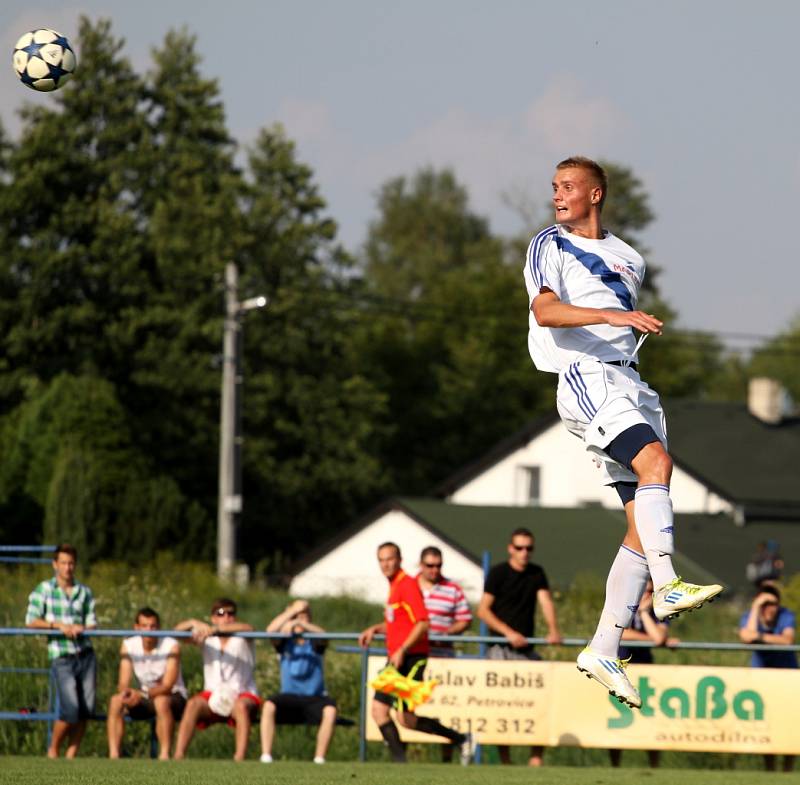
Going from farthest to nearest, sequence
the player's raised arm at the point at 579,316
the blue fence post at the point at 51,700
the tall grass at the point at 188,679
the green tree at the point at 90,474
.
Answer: the green tree at the point at 90,474 < the tall grass at the point at 188,679 < the blue fence post at the point at 51,700 < the player's raised arm at the point at 579,316

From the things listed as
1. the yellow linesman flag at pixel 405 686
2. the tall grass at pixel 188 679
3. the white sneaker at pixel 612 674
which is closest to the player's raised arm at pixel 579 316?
the white sneaker at pixel 612 674

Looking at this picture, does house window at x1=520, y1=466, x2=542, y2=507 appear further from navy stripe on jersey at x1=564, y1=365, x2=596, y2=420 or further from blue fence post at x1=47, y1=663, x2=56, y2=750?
navy stripe on jersey at x1=564, y1=365, x2=596, y2=420

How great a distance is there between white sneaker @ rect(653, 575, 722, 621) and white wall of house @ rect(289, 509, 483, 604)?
1356 inches

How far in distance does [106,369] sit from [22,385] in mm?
3553

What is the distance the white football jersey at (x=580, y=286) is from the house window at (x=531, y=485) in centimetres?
4618

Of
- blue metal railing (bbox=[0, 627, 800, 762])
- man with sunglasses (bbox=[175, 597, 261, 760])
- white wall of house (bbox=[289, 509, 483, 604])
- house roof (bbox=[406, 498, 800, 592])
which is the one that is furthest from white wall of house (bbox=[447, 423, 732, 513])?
man with sunglasses (bbox=[175, 597, 261, 760])

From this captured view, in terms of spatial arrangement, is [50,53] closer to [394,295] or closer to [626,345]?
[626,345]

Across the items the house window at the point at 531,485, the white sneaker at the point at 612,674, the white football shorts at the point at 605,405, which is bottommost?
the white sneaker at the point at 612,674

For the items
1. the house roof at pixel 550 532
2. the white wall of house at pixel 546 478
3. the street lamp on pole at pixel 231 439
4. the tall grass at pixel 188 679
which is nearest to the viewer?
the tall grass at pixel 188 679

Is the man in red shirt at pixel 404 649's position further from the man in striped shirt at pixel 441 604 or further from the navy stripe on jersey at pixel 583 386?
the navy stripe on jersey at pixel 583 386

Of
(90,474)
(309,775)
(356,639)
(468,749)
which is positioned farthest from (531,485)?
(309,775)

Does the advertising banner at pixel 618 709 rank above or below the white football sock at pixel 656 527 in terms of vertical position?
below

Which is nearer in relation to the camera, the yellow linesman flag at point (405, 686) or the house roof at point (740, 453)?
the yellow linesman flag at point (405, 686)

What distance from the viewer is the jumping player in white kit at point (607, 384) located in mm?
7434
